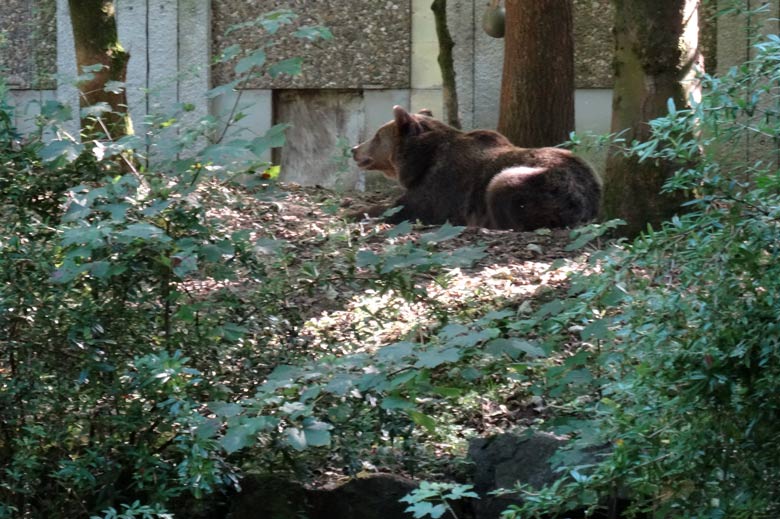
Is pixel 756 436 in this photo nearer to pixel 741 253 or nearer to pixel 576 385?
pixel 741 253

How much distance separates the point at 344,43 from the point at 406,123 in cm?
335

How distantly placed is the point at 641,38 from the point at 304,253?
8.83ft

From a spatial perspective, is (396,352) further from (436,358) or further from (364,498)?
(364,498)

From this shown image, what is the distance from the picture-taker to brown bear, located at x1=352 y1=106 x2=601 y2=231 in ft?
31.0

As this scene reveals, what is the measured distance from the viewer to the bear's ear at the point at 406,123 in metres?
11.0

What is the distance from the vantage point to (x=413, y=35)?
1388 centimetres

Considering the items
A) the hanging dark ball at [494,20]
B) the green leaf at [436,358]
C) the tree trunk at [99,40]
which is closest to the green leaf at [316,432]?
the green leaf at [436,358]

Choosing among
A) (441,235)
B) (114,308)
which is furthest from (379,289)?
(114,308)

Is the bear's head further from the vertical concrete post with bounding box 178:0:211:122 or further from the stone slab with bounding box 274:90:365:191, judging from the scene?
the vertical concrete post with bounding box 178:0:211:122

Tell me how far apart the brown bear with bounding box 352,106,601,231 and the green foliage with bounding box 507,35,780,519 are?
19.5 ft

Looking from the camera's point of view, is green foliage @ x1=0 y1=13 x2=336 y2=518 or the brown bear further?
the brown bear

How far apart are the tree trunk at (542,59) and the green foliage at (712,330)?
7359 mm

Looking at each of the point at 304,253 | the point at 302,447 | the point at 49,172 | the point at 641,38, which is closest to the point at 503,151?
the point at 641,38

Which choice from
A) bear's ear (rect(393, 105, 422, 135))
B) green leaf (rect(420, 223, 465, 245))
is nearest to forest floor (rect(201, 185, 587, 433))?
green leaf (rect(420, 223, 465, 245))
